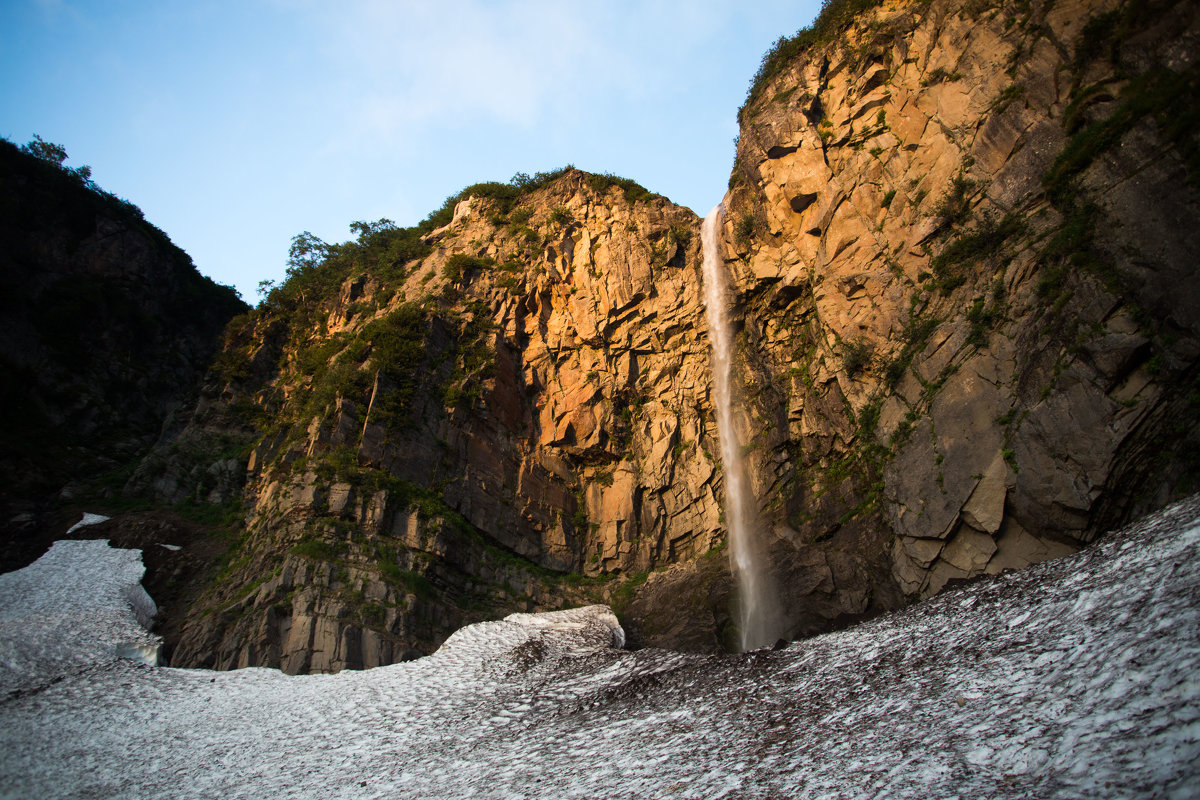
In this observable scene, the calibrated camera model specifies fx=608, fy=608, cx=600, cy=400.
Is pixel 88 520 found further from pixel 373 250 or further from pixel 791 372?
pixel 791 372

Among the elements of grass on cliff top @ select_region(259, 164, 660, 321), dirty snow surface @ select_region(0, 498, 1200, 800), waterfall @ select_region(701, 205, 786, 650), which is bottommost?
dirty snow surface @ select_region(0, 498, 1200, 800)

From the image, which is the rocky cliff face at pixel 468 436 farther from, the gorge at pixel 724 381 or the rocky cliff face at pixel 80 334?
the rocky cliff face at pixel 80 334


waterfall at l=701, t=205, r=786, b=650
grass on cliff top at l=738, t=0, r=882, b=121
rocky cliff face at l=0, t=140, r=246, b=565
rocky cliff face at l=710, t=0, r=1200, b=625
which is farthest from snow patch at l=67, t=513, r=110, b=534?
grass on cliff top at l=738, t=0, r=882, b=121

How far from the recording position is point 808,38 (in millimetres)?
21516

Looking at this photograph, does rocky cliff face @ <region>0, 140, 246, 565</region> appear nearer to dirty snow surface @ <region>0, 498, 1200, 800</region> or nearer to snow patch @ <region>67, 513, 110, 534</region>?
snow patch @ <region>67, 513, 110, 534</region>

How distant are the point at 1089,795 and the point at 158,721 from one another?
15.0 m

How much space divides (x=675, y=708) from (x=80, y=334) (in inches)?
1287

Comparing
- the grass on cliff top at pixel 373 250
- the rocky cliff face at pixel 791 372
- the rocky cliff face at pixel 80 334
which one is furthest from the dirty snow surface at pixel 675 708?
the grass on cliff top at pixel 373 250

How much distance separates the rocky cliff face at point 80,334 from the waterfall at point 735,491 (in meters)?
22.1

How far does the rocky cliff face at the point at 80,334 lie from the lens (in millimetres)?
23312

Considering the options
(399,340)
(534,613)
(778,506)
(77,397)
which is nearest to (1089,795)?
(778,506)

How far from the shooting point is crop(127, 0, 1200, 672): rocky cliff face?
11.7 m

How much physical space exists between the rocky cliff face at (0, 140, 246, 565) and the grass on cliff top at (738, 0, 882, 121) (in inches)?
1095

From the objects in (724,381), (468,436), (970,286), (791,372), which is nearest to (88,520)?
(468,436)
